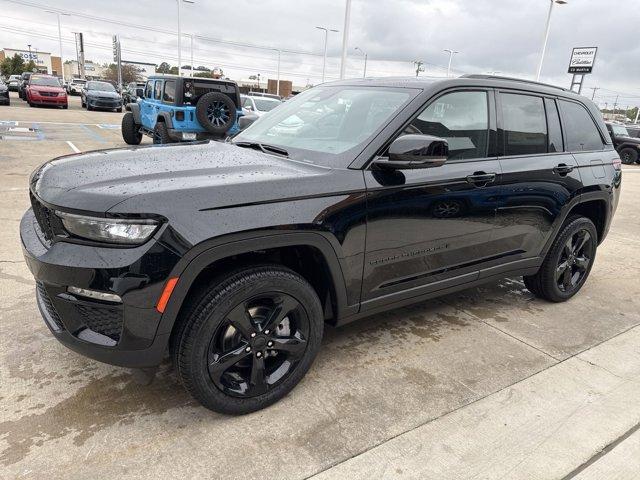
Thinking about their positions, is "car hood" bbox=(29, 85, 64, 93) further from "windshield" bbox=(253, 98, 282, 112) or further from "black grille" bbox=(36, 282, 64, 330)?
"black grille" bbox=(36, 282, 64, 330)

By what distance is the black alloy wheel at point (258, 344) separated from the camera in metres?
2.34

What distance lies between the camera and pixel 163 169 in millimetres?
2412

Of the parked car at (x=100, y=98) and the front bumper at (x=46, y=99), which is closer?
the front bumper at (x=46, y=99)

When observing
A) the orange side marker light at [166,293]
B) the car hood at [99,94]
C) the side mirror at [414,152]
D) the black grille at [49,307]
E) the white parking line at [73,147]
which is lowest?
the white parking line at [73,147]

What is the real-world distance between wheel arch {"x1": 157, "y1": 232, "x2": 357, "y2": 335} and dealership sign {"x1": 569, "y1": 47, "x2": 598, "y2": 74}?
2944 centimetres

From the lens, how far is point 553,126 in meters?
3.79

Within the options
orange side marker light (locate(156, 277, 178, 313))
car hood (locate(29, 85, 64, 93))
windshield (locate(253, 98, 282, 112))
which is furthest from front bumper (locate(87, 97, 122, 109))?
orange side marker light (locate(156, 277, 178, 313))

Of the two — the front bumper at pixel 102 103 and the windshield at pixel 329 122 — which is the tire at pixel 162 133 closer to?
the windshield at pixel 329 122

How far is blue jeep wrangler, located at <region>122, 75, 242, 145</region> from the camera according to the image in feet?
33.4

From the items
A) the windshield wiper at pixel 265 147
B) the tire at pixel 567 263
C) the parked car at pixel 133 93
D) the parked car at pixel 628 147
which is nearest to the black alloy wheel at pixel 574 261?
the tire at pixel 567 263

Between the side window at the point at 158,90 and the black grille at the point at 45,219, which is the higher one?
the side window at the point at 158,90

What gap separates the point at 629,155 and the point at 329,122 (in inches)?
872

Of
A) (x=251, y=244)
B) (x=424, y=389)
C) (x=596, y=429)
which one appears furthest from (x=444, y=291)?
(x=251, y=244)

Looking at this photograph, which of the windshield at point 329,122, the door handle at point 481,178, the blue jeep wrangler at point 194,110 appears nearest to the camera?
the windshield at point 329,122
